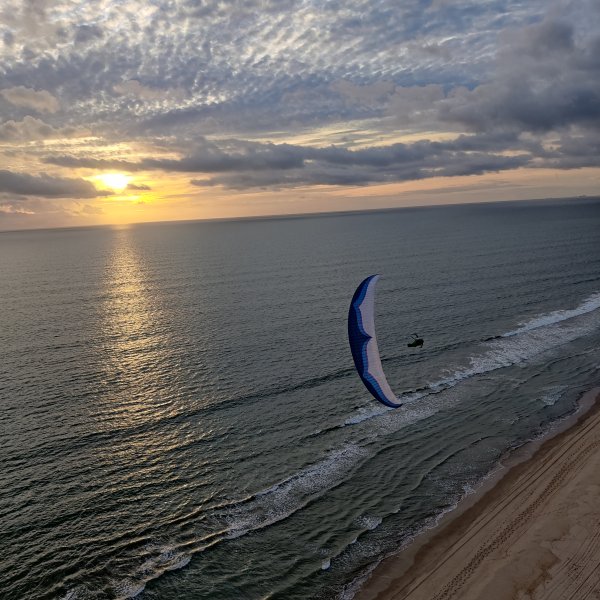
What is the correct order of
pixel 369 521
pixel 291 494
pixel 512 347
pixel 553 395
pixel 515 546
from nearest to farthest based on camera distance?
pixel 515 546
pixel 369 521
pixel 291 494
pixel 553 395
pixel 512 347

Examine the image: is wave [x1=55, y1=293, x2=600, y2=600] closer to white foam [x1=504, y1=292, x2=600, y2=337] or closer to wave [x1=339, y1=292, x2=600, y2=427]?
wave [x1=339, y1=292, x2=600, y2=427]

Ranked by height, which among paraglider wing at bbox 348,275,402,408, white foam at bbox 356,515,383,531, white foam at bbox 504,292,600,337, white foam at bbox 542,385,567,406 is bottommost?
white foam at bbox 356,515,383,531

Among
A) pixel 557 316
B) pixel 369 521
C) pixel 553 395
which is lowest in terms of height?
pixel 369 521

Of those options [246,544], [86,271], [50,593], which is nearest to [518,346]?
[246,544]

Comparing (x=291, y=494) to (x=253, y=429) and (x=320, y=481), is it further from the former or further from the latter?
(x=253, y=429)

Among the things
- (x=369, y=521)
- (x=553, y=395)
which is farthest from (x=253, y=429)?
(x=553, y=395)

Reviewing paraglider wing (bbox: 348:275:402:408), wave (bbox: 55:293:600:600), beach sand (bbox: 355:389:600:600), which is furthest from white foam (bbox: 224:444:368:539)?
paraglider wing (bbox: 348:275:402:408)

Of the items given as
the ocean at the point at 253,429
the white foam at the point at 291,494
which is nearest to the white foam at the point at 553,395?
the ocean at the point at 253,429
